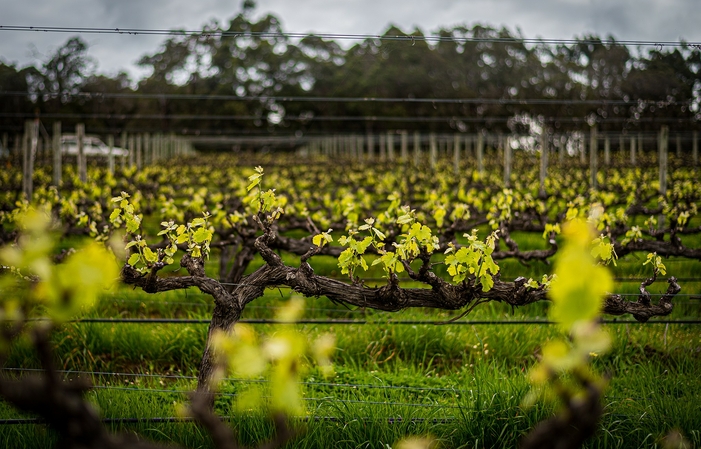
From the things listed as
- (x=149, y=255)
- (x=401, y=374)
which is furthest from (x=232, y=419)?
(x=401, y=374)

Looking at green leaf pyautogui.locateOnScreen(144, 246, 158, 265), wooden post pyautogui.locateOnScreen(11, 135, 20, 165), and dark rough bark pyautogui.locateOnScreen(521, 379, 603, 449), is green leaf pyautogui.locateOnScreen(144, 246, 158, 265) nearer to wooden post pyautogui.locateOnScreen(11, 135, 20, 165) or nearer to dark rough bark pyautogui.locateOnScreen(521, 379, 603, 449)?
dark rough bark pyautogui.locateOnScreen(521, 379, 603, 449)

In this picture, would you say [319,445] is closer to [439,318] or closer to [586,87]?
[439,318]

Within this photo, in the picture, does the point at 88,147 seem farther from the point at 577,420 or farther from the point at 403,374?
the point at 577,420

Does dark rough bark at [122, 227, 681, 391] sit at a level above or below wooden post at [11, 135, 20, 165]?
below

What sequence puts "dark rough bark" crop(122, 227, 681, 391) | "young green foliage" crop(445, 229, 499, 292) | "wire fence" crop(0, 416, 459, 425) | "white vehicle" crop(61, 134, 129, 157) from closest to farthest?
"young green foliage" crop(445, 229, 499, 292) → "wire fence" crop(0, 416, 459, 425) → "dark rough bark" crop(122, 227, 681, 391) → "white vehicle" crop(61, 134, 129, 157)

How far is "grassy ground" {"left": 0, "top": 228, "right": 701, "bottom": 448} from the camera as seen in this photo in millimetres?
3031

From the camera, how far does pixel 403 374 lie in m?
4.24

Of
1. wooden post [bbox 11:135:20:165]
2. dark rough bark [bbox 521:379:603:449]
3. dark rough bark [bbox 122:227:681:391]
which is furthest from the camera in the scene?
wooden post [bbox 11:135:20:165]

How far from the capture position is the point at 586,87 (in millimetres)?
31375

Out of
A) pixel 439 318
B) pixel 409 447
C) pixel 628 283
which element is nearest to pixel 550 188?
pixel 628 283

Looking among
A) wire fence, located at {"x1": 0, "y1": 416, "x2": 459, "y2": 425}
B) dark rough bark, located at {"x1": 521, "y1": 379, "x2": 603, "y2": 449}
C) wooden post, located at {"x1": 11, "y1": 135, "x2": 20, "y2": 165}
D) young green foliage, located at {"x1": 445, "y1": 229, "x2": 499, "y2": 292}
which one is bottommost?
wire fence, located at {"x1": 0, "y1": 416, "x2": 459, "y2": 425}

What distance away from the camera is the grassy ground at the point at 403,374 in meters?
3.03

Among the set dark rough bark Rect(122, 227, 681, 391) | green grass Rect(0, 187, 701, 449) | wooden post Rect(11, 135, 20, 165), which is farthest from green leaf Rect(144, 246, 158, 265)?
wooden post Rect(11, 135, 20, 165)

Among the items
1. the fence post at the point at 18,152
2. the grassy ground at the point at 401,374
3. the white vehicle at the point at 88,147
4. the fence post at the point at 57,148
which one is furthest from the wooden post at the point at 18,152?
the grassy ground at the point at 401,374
